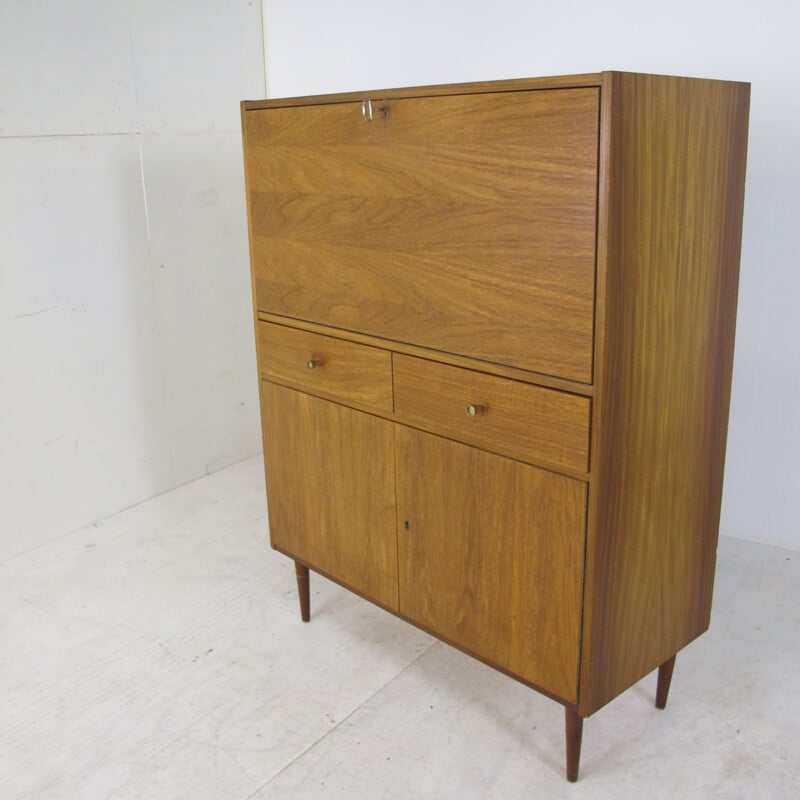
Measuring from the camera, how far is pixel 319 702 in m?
1.93

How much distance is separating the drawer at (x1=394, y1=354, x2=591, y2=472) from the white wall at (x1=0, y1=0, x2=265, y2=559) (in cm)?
135

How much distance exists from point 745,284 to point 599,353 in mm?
1221

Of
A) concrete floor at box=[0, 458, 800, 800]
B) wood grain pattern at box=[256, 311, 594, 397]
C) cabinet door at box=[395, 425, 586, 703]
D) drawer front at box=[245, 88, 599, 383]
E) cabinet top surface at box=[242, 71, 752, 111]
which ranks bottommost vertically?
concrete floor at box=[0, 458, 800, 800]

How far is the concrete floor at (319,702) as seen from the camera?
1.70 metres

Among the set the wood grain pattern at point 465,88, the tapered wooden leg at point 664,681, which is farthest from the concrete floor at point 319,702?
the wood grain pattern at point 465,88

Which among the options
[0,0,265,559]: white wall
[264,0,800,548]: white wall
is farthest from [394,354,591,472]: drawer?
[0,0,265,559]: white wall

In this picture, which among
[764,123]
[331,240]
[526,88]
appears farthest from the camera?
[764,123]

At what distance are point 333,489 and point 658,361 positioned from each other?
0.79 m

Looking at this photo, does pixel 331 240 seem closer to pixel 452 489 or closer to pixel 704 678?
pixel 452 489

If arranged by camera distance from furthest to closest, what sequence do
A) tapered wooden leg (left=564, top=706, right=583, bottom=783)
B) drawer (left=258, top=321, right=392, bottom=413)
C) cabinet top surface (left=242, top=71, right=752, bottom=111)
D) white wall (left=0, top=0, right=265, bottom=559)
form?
white wall (left=0, top=0, right=265, bottom=559)
drawer (left=258, top=321, right=392, bottom=413)
tapered wooden leg (left=564, top=706, right=583, bottom=783)
cabinet top surface (left=242, top=71, right=752, bottom=111)

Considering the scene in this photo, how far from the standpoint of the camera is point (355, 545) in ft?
6.39

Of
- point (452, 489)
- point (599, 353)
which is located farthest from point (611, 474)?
point (452, 489)

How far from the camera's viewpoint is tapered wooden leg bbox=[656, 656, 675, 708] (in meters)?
1.82

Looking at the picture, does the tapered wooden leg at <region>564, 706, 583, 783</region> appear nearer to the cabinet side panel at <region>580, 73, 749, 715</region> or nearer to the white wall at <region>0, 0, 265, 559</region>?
the cabinet side panel at <region>580, 73, 749, 715</region>
